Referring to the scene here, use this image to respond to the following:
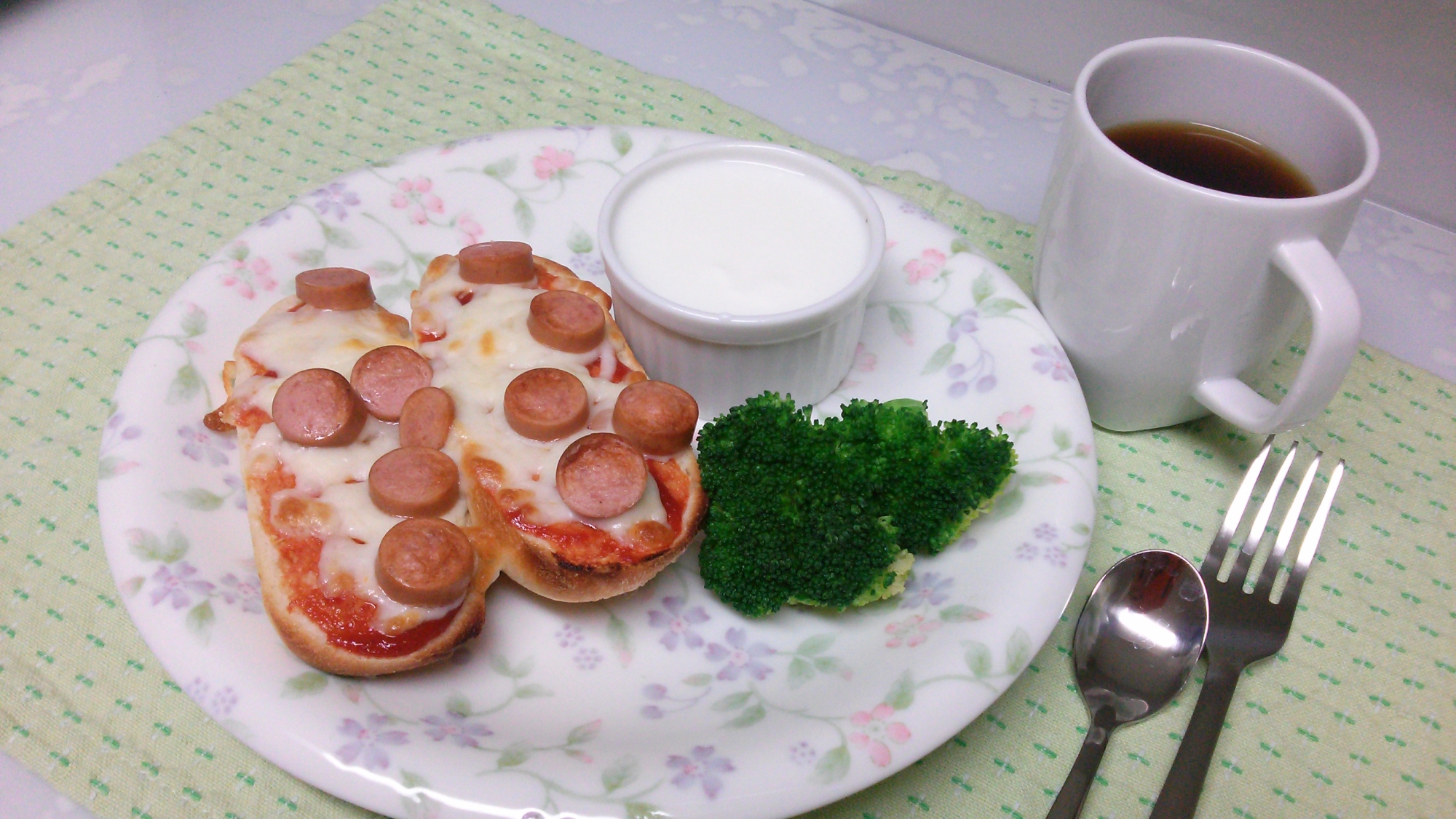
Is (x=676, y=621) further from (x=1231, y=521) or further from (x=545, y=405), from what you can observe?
(x=1231, y=521)

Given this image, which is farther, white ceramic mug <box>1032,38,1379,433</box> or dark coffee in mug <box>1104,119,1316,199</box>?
dark coffee in mug <box>1104,119,1316,199</box>

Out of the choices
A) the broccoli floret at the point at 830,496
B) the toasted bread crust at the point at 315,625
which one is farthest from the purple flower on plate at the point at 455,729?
the broccoli floret at the point at 830,496

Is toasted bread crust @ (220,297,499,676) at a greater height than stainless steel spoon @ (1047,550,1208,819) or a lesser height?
greater

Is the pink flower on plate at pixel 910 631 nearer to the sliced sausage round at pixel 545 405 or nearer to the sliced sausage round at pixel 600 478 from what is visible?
the sliced sausage round at pixel 600 478

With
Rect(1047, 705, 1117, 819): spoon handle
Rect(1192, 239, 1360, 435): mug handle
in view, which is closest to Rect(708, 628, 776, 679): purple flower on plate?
Rect(1047, 705, 1117, 819): spoon handle

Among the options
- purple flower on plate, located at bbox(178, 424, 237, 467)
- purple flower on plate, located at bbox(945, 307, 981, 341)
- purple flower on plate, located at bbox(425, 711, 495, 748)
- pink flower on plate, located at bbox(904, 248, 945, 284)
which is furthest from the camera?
pink flower on plate, located at bbox(904, 248, 945, 284)

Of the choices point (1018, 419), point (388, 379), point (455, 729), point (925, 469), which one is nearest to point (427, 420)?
point (388, 379)

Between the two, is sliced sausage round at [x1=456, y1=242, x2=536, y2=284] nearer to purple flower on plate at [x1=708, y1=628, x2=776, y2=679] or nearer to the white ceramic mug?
purple flower on plate at [x1=708, y1=628, x2=776, y2=679]
